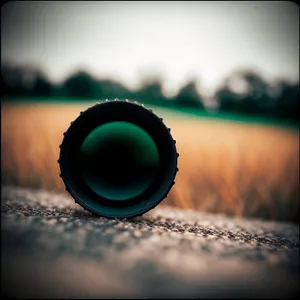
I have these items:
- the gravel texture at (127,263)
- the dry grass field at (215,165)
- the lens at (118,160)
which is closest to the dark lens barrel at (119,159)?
the lens at (118,160)

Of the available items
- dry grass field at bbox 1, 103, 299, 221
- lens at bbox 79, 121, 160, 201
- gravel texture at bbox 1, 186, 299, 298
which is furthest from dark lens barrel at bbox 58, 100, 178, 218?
dry grass field at bbox 1, 103, 299, 221

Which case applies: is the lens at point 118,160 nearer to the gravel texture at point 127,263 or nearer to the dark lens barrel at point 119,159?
the dark lens barrel at point 119,159

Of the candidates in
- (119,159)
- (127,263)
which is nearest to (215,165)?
(119,159)

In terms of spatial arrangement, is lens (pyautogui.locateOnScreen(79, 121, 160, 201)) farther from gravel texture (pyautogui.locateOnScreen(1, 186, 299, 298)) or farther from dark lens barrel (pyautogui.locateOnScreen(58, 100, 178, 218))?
gravel texture (pyautogui.locateOnScreen(1, 186, 299, 298))

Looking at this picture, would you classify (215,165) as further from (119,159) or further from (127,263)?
(127,263)

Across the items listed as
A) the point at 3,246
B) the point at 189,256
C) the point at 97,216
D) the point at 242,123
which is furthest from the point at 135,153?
the point at 242,123

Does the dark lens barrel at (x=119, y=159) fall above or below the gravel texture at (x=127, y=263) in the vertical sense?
above
